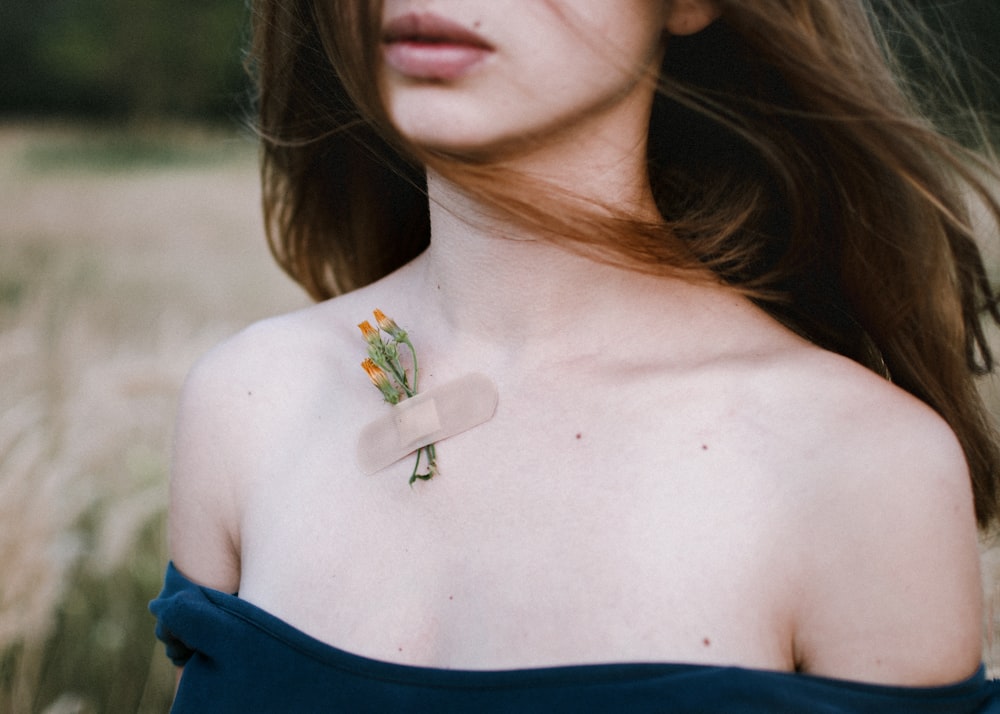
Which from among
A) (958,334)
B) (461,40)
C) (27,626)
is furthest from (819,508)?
(27,626)

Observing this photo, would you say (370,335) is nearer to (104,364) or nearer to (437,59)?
(437,59)

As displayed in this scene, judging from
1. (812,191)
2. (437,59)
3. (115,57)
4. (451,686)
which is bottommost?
(115,57)

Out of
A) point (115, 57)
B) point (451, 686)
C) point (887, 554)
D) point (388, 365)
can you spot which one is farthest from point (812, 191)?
point (115, 57)

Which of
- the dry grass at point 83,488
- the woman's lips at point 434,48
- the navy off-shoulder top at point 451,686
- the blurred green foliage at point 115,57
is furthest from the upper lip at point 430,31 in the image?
the blurred green foliage at point 115,57

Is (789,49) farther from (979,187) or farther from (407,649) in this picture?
(407,649)

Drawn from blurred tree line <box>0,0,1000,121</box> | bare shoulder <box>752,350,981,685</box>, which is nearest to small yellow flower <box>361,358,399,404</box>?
bare shoulder <box>752,350,981,685</box>

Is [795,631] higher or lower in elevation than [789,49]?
lower

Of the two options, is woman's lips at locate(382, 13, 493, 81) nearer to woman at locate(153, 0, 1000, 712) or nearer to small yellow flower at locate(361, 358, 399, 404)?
woman at locate(153, 0, 1000, 712)
